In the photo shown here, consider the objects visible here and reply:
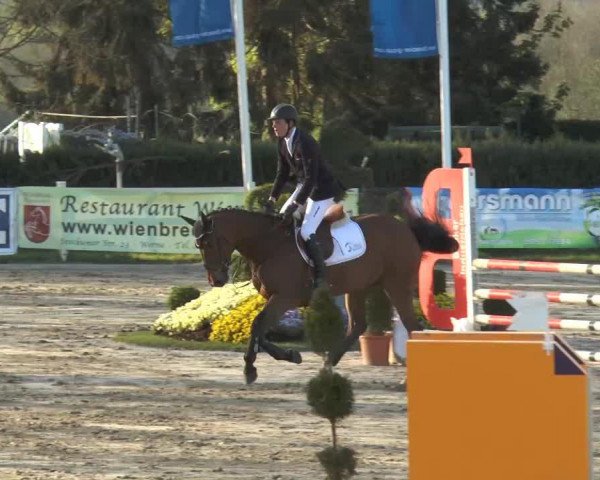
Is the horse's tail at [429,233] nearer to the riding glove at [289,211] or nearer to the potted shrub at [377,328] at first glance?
the potted shrub at [377,328]

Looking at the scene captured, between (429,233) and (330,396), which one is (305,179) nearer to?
(429,233)

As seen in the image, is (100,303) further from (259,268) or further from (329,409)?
(329,409)

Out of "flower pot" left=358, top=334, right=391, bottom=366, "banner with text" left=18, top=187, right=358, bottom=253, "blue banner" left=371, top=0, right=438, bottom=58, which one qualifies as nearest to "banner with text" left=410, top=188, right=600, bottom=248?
"banner with text" left=18, top=187, right=358, bottom=253

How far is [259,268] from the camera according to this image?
13.4 metres

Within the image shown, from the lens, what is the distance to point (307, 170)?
1321 centimetres

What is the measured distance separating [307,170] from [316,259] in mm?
858

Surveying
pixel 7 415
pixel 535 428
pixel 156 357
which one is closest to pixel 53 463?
pixel 7 415

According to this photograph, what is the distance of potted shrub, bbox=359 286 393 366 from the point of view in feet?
47.3

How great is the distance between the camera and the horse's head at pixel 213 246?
43.4 feet

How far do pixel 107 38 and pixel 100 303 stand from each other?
2422 centimetres

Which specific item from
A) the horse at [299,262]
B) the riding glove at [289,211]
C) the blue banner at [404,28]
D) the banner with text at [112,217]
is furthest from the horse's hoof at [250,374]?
the banner with text at [112,217]

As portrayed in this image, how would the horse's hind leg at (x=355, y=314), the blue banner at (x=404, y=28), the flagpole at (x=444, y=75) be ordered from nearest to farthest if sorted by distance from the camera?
the horse's hind leg at (x=355, y=314) → the flagpole at (x=444, y=75) → the blue banner at (x=404, y=28)

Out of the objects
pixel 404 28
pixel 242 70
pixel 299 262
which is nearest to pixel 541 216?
pixel 404 28

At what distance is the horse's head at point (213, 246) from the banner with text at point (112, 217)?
14186 millimetres
